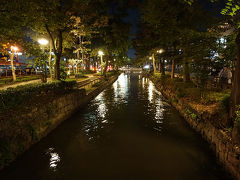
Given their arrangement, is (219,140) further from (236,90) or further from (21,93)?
A: (21,93)

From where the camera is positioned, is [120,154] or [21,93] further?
[21,93]

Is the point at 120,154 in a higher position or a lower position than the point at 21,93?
lower

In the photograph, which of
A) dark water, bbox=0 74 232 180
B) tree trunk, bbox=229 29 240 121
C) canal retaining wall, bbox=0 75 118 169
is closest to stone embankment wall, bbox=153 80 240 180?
dark water, bbox=0 74 232 180

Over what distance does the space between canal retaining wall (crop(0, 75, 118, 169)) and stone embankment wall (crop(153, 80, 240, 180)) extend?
737 centimetres

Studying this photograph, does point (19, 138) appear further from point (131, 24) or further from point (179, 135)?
point (131, 24)

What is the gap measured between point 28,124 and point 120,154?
4166 millimetres

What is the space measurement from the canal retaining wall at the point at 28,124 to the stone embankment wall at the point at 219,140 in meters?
7.37

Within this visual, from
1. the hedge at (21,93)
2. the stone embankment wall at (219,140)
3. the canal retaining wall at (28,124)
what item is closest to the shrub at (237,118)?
the stone embankment wall at (219,140)

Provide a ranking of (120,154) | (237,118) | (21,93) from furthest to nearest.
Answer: (21,93), (120,154), (237,118)

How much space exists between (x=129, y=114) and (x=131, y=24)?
903 inches

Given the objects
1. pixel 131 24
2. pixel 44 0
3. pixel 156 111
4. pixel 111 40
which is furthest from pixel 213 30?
pixel 131 24

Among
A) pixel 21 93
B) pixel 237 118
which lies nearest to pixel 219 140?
pixel 237 118

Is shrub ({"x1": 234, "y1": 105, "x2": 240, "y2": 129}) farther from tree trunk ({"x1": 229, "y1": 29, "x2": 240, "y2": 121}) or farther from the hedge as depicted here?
the hedge

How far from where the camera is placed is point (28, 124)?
7023mm
